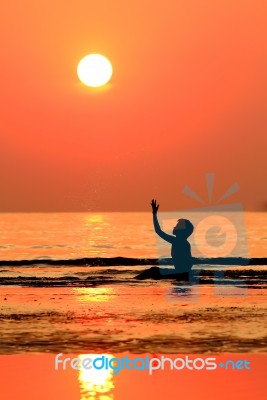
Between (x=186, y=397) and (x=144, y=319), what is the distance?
21.4ft

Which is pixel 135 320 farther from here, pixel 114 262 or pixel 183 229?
pixel 114 262

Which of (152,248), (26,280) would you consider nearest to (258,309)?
(26,280)

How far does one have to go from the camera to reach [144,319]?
16.8m

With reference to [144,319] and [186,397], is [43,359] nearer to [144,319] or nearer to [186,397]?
[186,397]

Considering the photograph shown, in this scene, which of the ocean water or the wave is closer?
the ocean water

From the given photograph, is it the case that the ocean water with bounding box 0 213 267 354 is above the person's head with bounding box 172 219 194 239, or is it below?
below
